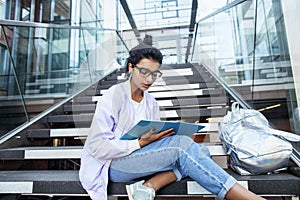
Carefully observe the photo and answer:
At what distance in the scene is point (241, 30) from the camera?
2711mm

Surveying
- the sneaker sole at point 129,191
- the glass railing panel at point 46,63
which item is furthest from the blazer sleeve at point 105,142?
the glass railing panel at point 46,63

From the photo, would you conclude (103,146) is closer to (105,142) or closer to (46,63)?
(105,142)

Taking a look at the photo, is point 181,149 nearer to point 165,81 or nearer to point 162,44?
point 165,81

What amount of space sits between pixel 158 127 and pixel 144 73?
34 cm

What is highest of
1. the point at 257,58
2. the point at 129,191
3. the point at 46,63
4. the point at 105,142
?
the point at 46,63

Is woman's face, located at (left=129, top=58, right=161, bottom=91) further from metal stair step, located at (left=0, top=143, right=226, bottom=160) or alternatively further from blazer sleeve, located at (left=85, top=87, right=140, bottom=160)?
metal stair step, located at (left=0, top=143, right=226, bottom=160)

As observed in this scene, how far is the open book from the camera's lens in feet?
3.19

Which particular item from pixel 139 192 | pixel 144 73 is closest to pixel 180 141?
pixel 139 192

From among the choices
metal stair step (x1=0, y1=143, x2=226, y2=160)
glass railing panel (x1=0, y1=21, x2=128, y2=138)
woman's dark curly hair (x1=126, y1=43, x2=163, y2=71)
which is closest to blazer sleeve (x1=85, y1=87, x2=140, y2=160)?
woman's dark curly hair (x1=126, y1=43, x2=163, y2=71)

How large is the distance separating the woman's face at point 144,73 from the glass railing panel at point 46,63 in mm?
1170

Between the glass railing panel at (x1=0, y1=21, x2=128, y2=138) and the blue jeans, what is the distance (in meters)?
1.20

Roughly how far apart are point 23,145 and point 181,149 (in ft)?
4.26

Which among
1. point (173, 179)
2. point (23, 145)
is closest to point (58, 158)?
point (23, 145)

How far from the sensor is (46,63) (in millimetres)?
2977
